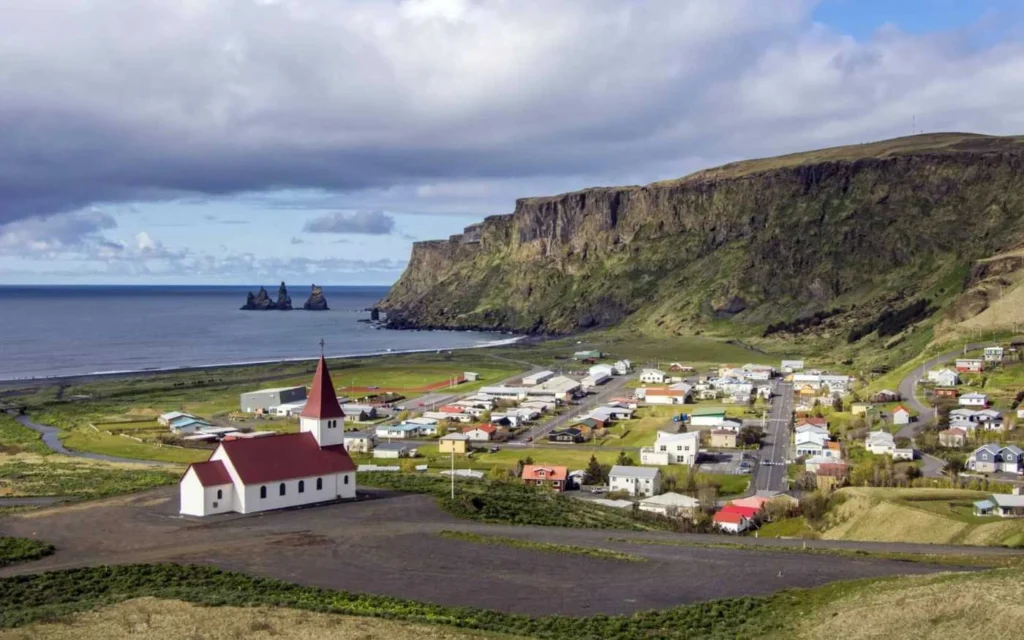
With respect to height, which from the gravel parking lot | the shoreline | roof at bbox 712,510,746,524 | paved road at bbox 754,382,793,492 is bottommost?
paved road at bbox 754,382,793,492

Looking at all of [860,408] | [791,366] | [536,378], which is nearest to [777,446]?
[860,408]

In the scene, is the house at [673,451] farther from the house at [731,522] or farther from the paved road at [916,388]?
the house at [731,522]

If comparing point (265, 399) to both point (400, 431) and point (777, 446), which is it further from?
point (777, 446)

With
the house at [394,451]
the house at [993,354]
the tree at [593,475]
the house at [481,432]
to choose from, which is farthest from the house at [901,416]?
the house at [394,451]

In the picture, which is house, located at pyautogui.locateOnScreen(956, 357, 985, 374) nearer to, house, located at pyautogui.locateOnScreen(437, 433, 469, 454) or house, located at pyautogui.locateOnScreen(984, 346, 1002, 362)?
house, located at pyautogui.locateOnScreen(984, 346, 1002, 362)

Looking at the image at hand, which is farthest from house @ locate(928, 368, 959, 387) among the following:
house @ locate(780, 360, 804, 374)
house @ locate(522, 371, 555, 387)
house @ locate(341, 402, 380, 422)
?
house @ locate(341, 402, 380, 422)

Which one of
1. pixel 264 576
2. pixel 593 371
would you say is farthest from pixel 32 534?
pixel 593 371
